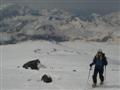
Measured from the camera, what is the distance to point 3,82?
79.9ft

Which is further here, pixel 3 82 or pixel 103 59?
pixel 3 82

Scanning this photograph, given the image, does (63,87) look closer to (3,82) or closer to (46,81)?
(46,81)

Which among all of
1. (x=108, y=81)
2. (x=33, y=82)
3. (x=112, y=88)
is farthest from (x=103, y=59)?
(x=33, y=82)

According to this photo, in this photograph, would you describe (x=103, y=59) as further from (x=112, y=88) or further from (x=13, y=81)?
(x=13, y=81)

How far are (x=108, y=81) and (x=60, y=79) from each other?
328 cm

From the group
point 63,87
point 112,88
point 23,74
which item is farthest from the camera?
point 23,74

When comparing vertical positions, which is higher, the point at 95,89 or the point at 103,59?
the point at 103,59

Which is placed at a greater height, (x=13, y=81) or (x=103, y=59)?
(x=103, y=59)

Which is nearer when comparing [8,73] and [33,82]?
[33,82]

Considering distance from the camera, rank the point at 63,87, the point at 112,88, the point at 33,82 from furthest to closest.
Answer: the point at 33,82 < the point at 63,87 < the point at 112,88

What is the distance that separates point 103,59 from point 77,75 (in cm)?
636

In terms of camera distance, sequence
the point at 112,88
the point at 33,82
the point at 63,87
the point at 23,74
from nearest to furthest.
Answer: the point at 112,88, the point at 63,87, the point at 33,82, the point at 23,74

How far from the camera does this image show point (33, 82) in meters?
24.2

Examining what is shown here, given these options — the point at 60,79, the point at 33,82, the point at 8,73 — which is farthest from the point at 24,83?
the point at 8,73
